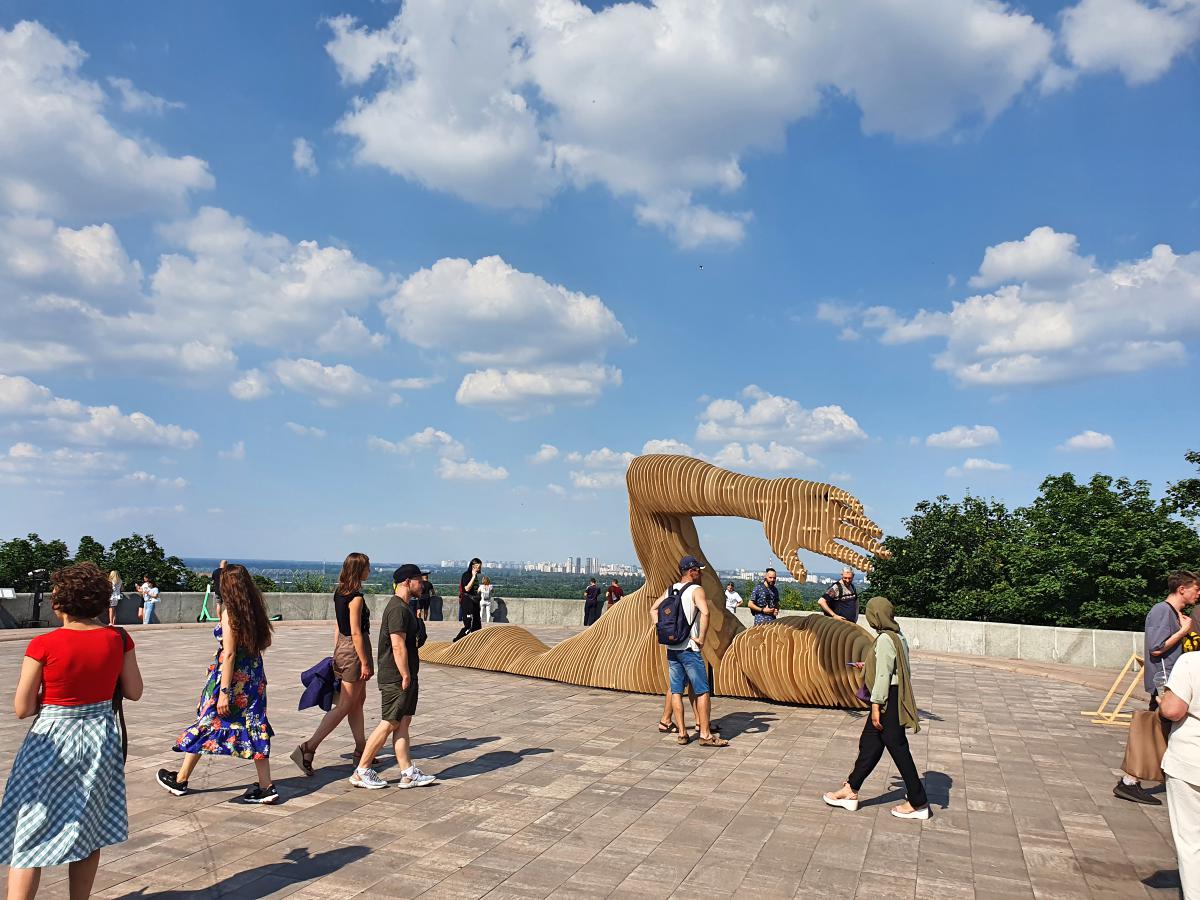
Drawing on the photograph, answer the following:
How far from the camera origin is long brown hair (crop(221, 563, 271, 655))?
5746mm

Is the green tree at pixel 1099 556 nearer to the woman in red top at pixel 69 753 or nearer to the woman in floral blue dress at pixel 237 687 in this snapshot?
the woman in floral blue dress at pixel 237 687

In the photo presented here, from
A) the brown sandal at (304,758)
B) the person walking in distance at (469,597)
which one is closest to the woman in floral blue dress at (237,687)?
the brown sandal at (304,758)

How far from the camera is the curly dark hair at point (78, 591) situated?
3803 millimetres

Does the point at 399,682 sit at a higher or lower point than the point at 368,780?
higher

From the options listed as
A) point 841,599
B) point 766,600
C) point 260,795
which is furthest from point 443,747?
point 766,600

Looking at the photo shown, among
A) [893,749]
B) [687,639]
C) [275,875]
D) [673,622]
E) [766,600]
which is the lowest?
[275,875]

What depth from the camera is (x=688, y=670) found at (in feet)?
26.7

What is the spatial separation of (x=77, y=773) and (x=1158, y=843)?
634 centimetres

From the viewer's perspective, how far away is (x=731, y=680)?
428 inches

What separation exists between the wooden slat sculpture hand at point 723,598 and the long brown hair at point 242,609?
18.2ft

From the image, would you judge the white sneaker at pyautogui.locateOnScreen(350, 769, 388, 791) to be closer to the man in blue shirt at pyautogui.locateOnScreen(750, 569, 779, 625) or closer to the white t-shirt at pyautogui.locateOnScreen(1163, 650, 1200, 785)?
the white t-shirt at pyautogui.locateOnScreen(1163, 650, 1200, 785)

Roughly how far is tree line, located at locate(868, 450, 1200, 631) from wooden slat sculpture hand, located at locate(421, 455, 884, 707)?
30.3ft

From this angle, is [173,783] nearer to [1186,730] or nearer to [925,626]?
[1186,730]

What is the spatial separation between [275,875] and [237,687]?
1.48 m
